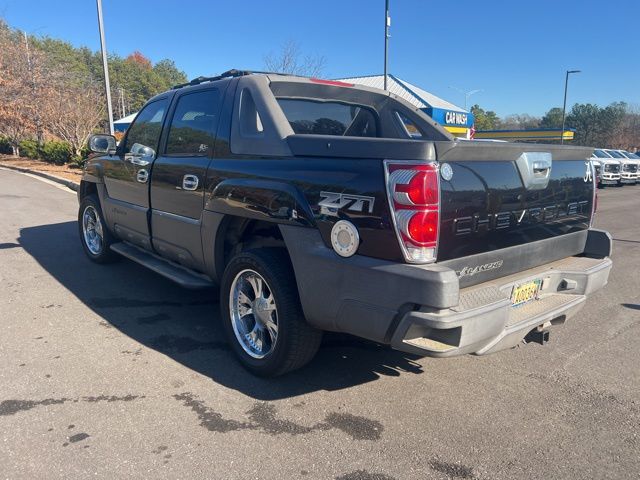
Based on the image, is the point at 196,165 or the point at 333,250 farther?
the point at 196,165

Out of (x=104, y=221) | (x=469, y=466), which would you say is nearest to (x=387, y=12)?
(x=104, y=221)

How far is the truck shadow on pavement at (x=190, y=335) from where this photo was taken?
3.49 m

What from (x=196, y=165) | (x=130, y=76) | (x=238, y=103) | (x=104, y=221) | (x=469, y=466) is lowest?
Result: (x=469, y=466)

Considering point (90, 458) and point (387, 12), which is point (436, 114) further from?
point (90, 458)

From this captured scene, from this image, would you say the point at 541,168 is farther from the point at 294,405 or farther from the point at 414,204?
the point at 294,405

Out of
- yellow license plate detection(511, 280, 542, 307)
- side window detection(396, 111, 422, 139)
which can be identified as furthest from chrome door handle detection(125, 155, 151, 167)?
yellow license plate detection(511, 280, 542, 307)

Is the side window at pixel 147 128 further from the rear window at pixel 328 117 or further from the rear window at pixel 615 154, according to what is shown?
the rear window at pixel 615 154

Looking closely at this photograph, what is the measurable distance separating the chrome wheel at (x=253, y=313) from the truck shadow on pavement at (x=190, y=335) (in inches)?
8.7

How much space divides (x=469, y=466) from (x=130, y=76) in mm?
111720

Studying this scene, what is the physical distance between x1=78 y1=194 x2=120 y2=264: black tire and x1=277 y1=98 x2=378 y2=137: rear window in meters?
3.10

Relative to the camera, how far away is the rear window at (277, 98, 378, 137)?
406 centimetres

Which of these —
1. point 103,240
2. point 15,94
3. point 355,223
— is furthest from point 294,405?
point 15,94

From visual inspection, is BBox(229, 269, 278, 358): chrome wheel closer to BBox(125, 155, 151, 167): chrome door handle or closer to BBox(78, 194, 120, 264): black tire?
BBox(125, 155, 151, 167): chrome door handle

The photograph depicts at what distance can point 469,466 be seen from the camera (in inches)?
103
